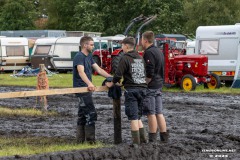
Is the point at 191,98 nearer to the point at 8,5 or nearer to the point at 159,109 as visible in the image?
the point at 159,109

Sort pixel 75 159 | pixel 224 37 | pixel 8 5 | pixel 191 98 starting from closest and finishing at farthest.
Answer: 1. pixel 75 159
2. pixel 191 98
3. pixel 224 37
4. pixel 8 5

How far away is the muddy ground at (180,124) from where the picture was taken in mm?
10750

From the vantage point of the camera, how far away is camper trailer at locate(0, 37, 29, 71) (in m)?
44.0

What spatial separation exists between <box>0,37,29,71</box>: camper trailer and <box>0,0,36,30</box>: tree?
28.0 metres

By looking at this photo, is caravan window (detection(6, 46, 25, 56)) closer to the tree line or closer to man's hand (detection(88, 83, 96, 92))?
the tree line

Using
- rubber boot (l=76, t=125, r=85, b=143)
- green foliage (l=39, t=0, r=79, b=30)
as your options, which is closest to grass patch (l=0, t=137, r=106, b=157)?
rubber boot (l=76, t=125, r=85, b=143)

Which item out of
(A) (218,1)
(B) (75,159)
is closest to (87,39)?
(B) (75,159)

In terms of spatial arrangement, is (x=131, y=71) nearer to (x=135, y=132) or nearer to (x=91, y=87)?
(x=91, y=87)

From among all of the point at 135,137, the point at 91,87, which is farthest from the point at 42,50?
the point at 135,137

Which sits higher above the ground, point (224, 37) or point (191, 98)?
point (224, 37)

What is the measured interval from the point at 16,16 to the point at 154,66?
64.3 metres

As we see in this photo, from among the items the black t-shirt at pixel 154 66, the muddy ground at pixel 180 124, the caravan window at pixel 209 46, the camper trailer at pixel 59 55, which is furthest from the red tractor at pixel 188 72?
the camper trailer at pixel 59 55

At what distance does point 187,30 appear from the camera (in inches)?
2174

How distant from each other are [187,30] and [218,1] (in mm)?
5753
